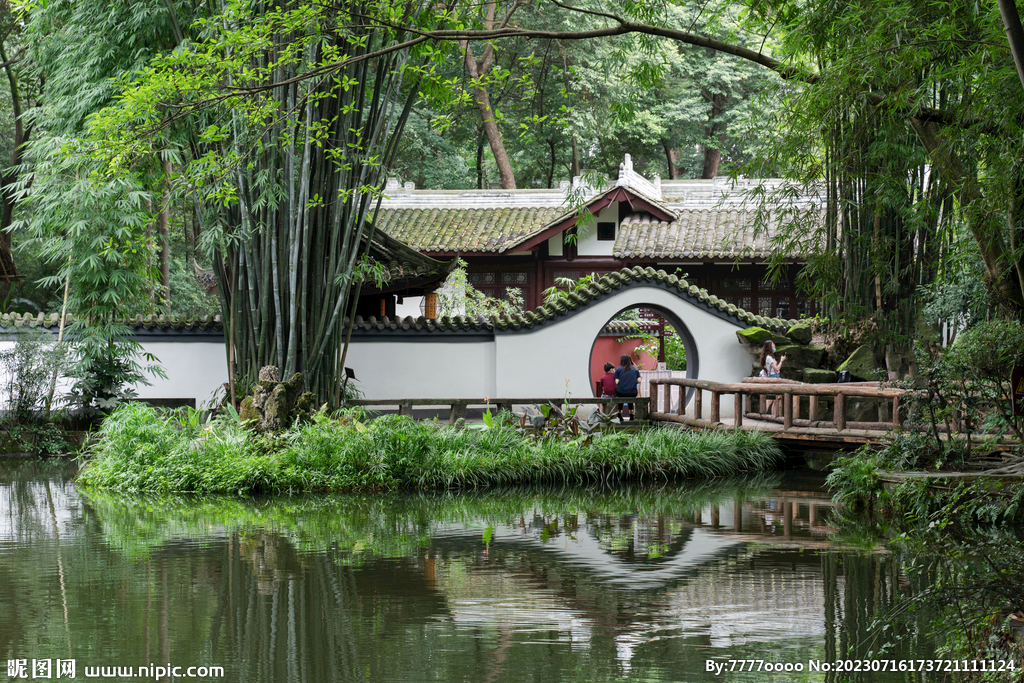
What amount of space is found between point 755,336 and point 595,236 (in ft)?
18.7

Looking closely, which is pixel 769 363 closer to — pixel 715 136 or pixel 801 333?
pixel 801 333

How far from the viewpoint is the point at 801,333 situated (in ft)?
40.2

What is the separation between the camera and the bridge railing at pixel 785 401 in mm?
9250

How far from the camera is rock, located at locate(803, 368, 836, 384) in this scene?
11609 mm

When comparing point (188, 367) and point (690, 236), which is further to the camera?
point (690, 236)

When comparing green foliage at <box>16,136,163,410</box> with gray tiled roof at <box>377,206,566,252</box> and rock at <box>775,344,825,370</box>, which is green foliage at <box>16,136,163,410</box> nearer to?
gray tiled roof at <box>377,206,566,252</box>

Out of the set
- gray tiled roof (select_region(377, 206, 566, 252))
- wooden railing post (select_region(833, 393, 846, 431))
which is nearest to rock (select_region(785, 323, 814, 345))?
wooden railing post (select_region(833, 393, 846, 431))

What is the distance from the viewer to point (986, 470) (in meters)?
7.04

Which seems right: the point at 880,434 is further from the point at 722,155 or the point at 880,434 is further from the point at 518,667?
the point at 722,155

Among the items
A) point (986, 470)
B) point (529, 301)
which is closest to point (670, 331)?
point (529, 301)

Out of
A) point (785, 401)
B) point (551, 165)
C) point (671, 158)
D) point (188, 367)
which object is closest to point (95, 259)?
point (188, 367)

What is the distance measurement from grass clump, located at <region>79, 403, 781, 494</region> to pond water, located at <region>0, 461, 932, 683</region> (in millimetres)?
438

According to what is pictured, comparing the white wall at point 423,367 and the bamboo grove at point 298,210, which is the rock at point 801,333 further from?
the bamboo grove at point 298,210

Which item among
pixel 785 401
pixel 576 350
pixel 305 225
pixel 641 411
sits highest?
pixel 305 225
